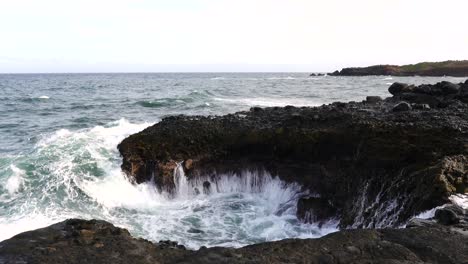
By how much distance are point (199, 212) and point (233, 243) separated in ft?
7.02

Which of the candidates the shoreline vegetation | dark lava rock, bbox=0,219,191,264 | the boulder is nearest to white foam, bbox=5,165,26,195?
the shoreline vegetation

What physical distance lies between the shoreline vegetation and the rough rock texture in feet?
0.10

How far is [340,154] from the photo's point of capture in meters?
11.4

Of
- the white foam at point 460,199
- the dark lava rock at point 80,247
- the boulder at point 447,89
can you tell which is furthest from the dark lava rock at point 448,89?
the dark lava rock at point 80,247

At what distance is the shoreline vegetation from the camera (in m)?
5.21

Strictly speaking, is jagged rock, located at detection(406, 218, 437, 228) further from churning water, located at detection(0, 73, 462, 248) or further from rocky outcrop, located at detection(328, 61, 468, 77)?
rocky outcrop, located at detection(328, 61, 468, 77)

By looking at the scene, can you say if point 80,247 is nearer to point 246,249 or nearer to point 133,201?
point 246,249

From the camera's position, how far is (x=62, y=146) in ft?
52.0

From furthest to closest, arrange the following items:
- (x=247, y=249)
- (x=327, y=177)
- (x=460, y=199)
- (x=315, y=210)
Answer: (x=327, y=177)
(x=315, y=210)
(x=460, y=199)
(x=247, y=249)

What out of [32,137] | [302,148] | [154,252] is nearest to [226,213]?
[302,148]

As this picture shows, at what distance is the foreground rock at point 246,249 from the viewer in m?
5.03

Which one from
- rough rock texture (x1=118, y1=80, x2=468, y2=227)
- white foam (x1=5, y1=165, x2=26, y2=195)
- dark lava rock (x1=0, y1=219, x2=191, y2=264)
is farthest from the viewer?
white foam (x1=5, y1=165, x2=26, y2=195)

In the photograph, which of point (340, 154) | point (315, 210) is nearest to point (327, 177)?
point (340, 154)

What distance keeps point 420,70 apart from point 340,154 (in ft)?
332
